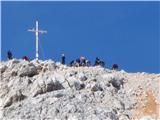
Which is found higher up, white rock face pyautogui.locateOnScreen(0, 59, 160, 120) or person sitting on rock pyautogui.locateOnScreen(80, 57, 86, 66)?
person sitting on rock pyautogui.locateOnScreen(80, 57, 86, 66)

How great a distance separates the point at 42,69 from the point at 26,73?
6.44 feet

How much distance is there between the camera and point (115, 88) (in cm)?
6744

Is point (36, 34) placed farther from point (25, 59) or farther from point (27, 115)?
point (27, 115)

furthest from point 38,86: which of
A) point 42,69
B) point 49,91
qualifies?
point 42,69

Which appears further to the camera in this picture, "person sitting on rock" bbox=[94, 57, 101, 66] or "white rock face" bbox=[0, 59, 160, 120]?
"person sitting on rock" bbox=[94, 57, 101, 66]

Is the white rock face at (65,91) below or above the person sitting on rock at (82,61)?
below

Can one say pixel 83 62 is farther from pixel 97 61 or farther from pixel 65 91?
pixel 65 91

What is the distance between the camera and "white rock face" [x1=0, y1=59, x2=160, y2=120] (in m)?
61.0

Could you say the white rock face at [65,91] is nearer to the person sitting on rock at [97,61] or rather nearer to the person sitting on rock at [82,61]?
the person sitting on rock at [82,61]

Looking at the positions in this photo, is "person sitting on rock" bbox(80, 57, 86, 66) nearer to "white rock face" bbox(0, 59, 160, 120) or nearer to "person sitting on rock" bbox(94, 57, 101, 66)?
"person sitting on rock" bbox(94, 57, 101, 66)

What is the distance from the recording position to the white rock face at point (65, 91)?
6099 cm

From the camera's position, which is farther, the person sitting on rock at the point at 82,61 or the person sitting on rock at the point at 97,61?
the person sitting on rock at the point at 97,61

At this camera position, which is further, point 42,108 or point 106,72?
point 106,72

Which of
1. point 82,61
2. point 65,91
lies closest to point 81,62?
point 82,61
